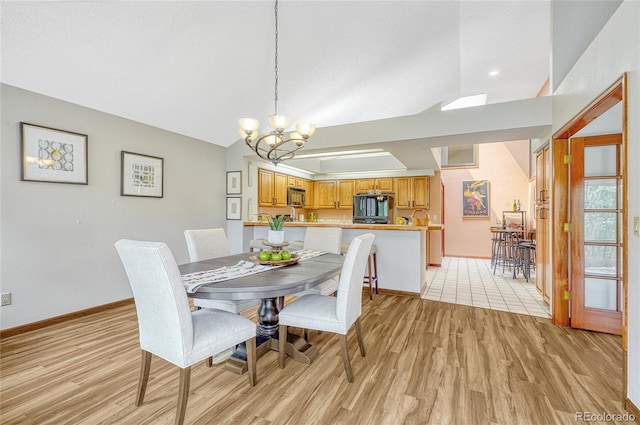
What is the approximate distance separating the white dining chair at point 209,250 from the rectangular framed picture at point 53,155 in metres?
1.45

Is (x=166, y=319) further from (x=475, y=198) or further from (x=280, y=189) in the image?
(x=475, y=198)

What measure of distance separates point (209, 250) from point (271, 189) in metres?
3.04

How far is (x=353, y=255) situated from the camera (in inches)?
78.7

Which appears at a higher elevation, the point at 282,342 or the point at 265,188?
the point at 265,188

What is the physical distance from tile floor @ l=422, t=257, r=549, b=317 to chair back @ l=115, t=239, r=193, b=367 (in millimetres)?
3334

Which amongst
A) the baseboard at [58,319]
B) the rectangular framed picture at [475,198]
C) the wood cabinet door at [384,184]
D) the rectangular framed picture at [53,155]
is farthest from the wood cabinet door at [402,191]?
the rectangular framed picture at [53,155]

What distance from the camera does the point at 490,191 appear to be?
764cm

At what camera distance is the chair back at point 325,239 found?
336 cm

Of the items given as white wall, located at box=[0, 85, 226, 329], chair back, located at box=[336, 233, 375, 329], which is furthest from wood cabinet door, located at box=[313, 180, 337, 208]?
chair back, located at box=[336, 233, 375, 329]

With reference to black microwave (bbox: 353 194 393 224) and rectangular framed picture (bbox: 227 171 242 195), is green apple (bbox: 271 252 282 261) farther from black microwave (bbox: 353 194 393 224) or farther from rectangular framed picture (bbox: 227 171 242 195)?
black microwave (bbox: 353 194 393 224)

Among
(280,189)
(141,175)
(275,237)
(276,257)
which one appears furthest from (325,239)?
(280,189)

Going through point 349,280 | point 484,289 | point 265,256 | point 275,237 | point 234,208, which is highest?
point 234,208

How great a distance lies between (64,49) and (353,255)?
2.97 metres

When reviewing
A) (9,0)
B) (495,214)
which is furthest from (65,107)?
(495,214)
